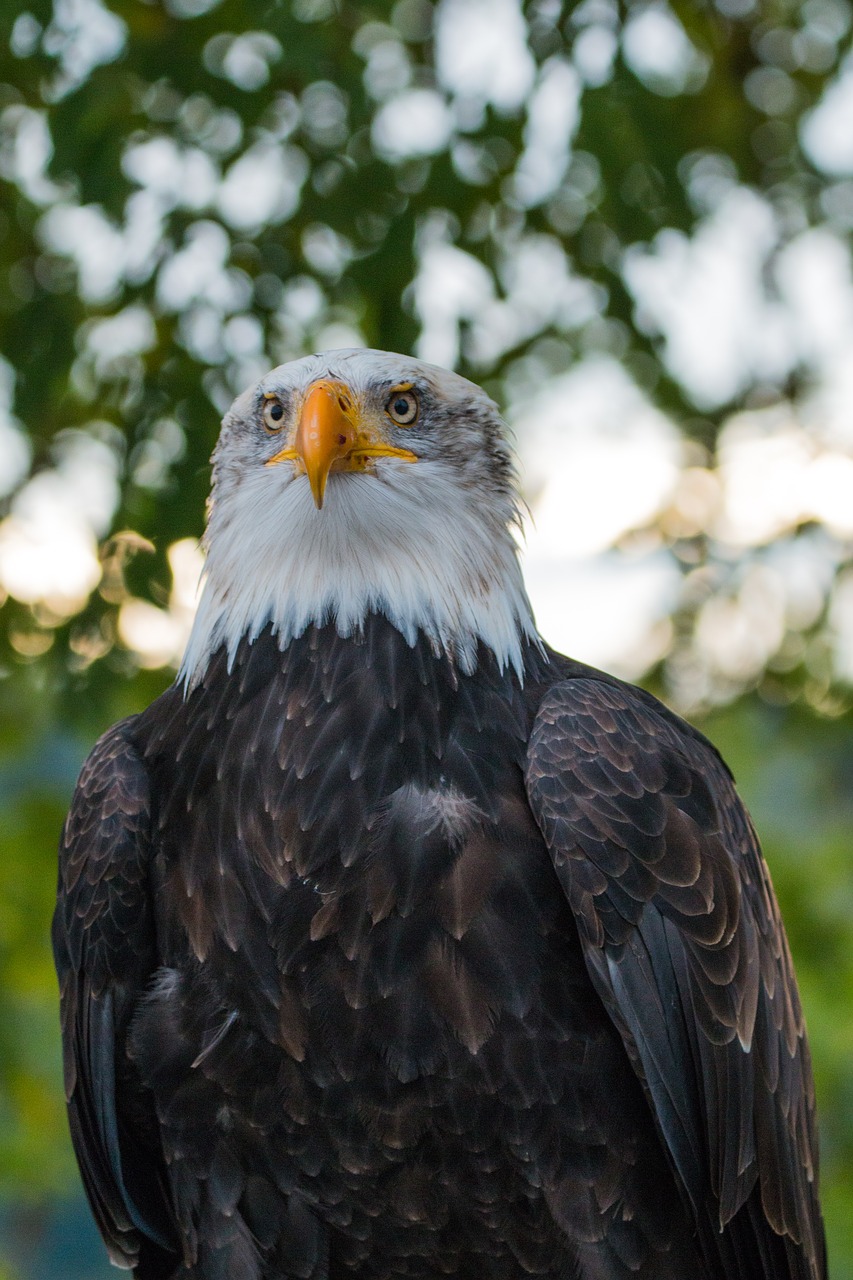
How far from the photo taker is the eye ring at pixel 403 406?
10.7 ft

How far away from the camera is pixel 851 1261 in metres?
6.14

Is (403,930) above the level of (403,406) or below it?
below

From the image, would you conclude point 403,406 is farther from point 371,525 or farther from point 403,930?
point 403,930

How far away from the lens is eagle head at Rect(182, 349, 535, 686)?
3.18m

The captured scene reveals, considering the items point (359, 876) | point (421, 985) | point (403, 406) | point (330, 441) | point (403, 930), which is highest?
A: point (403, 406)

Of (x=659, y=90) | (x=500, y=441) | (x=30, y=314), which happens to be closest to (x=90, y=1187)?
(x=500, y=441)

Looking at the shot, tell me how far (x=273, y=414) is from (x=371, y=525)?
0.38m

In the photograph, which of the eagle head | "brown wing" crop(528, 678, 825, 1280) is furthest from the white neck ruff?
"brown wing" crop(528, 678, 825, 1280)

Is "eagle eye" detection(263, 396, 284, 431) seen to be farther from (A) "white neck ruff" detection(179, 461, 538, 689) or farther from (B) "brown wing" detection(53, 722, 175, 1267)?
(B) "brown wing" detection(53, 722, 175, 1267)

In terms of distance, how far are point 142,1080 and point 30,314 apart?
2.11 metres

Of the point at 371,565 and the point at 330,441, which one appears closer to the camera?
the point at 330,441

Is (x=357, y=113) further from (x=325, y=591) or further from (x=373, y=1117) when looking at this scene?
(x=373, y=1117)

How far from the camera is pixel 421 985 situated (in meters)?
2.85

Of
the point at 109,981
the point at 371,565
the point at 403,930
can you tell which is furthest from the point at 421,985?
the point at 371,565
